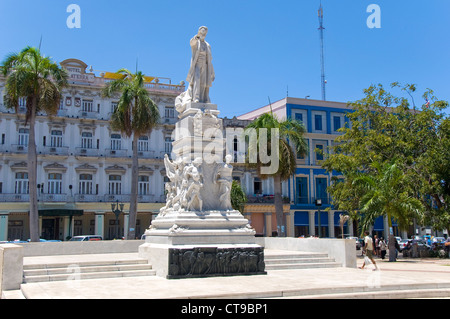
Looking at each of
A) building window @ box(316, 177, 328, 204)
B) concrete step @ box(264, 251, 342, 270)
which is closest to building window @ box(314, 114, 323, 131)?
building window @ box(316, 177, 328, 204)

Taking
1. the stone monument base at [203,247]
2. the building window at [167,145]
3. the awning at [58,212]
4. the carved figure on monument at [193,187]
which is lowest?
the stone monument base at [203,247]

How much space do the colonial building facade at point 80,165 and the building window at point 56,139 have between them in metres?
0.08

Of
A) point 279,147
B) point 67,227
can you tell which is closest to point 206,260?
point 279,147

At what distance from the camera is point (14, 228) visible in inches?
1569

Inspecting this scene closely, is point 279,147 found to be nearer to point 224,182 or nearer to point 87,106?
point 224,182

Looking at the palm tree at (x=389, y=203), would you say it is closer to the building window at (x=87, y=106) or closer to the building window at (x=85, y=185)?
the building window at (x=85, y=185)

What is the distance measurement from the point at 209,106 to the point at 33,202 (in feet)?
49.9

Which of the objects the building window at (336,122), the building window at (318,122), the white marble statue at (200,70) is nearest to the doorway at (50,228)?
the building window at (318,122)

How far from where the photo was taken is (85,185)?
41750 millimetres

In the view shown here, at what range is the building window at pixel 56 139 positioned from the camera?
4122cm

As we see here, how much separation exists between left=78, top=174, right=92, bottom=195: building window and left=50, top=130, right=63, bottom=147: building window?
10.8ft

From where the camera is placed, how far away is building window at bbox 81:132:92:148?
42162mm

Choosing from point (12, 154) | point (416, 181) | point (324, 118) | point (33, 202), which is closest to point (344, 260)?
point (416, 181)
